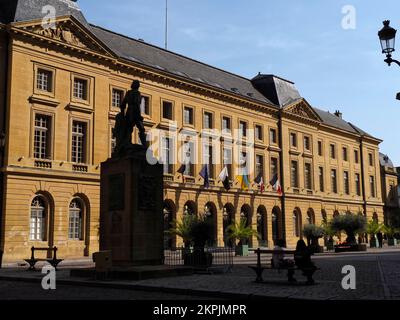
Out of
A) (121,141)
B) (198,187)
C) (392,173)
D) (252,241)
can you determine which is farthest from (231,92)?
Answer: (392,173)

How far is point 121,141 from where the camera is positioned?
1736 centimetres

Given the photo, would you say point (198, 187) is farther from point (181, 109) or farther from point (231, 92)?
point (231, 92)

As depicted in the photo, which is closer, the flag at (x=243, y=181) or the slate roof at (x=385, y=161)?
the flag at (x=243, y=181)

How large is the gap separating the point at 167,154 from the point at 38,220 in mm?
12731

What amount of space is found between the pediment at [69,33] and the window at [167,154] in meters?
8.72

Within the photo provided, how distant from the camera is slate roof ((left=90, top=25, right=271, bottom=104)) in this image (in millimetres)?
40781

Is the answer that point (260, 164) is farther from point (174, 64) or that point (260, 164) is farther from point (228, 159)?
point (174, 64)

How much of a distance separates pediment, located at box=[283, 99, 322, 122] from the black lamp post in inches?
1640

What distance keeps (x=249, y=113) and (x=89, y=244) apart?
74.9ft

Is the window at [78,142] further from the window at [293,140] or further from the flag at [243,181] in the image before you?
the window at [293,140]

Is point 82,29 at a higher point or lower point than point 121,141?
higher

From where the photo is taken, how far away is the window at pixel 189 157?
43.0m

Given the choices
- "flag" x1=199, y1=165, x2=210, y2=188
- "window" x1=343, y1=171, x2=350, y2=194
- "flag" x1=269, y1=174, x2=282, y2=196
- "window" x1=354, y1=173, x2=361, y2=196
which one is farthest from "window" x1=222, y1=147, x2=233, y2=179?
"window" x1=354, y1=173, x2=361, y2=196

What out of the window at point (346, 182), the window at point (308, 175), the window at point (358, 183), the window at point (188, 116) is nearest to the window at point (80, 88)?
the window at point (188, 116)
